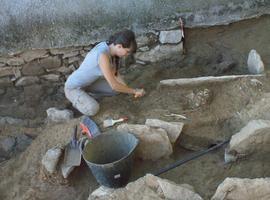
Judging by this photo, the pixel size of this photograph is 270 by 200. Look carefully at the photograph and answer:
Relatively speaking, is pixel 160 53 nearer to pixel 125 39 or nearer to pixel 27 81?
pixel 125 39

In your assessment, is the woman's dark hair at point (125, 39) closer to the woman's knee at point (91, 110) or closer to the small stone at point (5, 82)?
the woman's knee at point (91, 110)

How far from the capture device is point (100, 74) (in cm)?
462

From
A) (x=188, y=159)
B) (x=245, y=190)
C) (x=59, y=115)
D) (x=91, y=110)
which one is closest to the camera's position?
(x=245, y=190)

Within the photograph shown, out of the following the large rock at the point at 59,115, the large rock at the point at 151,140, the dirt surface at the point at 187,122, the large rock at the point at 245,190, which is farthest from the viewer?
the large rock at the point at 59,115

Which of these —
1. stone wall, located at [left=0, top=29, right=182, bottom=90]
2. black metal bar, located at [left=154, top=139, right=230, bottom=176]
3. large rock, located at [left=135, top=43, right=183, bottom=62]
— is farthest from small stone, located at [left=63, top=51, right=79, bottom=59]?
black metal bar, located at [left=154, top=139, right=230, bottom=176]

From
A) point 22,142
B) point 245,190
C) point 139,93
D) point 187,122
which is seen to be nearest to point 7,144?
point 22,142

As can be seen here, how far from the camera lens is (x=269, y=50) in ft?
16.7

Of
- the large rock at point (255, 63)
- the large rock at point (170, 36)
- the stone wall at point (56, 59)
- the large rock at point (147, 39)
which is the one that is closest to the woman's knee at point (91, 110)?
the stone wall at point (56, 59)

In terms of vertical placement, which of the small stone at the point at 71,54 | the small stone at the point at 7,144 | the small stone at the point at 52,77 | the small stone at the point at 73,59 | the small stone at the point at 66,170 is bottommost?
the small stone at the point at 7,144

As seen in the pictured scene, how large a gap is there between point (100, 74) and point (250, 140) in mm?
1579

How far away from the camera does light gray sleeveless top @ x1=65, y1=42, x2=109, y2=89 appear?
4.41 m

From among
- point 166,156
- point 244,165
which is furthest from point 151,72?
point 244,165

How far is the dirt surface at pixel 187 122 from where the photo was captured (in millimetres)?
3928

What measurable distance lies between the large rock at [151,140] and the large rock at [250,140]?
1.74 ft
